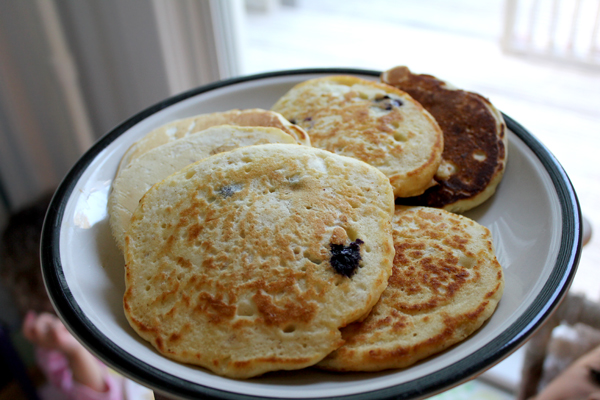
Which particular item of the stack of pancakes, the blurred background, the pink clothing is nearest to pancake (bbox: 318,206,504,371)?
the stack of pancakes

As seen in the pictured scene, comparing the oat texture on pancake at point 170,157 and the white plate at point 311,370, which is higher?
the oat texture on pancake at point 170,157

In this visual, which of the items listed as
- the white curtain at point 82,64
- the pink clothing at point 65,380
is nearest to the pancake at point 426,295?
the pink clothing at point 65,380

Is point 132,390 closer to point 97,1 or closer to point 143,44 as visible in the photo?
point 143,44

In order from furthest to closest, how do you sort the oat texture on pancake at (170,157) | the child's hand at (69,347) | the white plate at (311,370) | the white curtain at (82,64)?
the white curtain at (82,64)
the child's hand at (69,347)
the oat texture on pancake at (170,157)
the white plate at (311,370)

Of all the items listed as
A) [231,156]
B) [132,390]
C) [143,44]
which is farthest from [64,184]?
[143,44]

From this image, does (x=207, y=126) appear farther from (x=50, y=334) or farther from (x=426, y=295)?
(x=50, y=334)

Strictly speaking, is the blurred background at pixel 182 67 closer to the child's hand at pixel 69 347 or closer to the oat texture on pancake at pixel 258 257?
the child's hand at pixel 69 347
